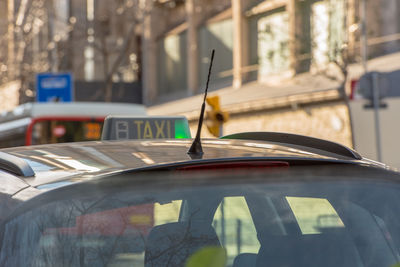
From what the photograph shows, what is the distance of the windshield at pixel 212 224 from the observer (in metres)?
2.43

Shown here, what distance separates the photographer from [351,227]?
2893 millimetres

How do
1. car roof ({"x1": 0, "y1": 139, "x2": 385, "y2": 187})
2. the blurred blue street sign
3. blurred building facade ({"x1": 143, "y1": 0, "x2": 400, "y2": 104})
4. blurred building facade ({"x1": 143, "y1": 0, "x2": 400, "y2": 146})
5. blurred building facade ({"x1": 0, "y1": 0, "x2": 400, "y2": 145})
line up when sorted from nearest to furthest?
car roof ({"x1": 0, "y1": 139, "x2": 385, "y2": 187}), blurred building facade ({"x1": 143, "y1": 0, "x2": 400, "y2": 104}), blurred building facade ({"x1": 143, "y1": 0, "x2": 400, "y2": 146}), blurred building facade ({"x1": 0, "y1": 0, "x2": 400, "y2": 145}), the blurred blue street sign

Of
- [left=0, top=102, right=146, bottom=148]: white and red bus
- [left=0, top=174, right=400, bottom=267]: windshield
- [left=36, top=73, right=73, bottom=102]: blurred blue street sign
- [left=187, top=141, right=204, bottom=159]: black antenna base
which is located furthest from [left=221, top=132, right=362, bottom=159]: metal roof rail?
[left=36, top=73, right=73, bottom=102]: blurred blue street sign

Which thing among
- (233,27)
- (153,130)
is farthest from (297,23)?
(153,130)

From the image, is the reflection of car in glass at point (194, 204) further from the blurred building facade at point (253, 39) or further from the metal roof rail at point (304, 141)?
the blurred building facade at point (253, 39)

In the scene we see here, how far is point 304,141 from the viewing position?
3.20 meters

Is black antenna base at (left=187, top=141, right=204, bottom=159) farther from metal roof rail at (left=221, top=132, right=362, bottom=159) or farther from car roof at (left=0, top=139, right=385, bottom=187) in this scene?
metal roof rail at (left=221, top=132, right=362, bottom=159)

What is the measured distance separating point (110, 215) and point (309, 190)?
1.96 feet

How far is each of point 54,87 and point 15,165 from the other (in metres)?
24.8

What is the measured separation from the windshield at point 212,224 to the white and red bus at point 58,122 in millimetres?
15069

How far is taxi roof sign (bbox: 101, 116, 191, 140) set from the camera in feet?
19.5

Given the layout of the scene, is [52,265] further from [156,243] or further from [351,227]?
[351,227]

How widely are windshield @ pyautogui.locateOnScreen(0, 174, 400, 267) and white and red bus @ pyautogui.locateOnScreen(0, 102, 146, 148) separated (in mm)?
15069

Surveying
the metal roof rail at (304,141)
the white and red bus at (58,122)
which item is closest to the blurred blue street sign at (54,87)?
the white and red bus at (58,122)
